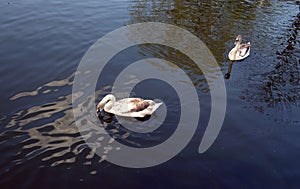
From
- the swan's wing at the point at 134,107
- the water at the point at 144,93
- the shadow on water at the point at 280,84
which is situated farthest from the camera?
the shadow on water at the point at 280,84

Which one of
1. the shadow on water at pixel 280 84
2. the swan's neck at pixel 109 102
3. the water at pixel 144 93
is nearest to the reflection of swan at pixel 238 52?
the water at pixel 144 93

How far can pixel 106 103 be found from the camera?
1173cm

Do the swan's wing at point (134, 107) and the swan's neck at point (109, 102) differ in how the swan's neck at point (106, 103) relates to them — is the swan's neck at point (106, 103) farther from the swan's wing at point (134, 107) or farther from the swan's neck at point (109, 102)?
the swan's wing at point (134, 107)

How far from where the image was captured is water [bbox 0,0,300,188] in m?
9.35

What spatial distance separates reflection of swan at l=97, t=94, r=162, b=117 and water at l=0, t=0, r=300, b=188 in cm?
67

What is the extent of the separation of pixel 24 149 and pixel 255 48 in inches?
508

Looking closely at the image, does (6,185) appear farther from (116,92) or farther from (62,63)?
(62,63)

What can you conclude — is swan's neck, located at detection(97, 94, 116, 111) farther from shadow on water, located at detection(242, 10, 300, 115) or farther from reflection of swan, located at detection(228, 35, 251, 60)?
reflection of swan, located at detection(228, 35, 251, 60)

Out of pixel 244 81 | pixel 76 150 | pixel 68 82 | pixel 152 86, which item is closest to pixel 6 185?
pixel 76 150

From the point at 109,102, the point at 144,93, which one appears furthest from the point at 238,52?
the point at 109,102

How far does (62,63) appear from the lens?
14703 mm

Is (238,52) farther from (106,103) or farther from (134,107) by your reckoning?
(106,103)

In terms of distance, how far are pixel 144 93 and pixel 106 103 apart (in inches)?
75.7

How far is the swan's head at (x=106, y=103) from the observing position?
1162 cm
